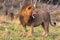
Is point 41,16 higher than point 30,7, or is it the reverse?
point 30,7

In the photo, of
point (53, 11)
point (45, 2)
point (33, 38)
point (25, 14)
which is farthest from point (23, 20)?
point (45, 2)

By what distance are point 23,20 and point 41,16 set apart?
3.22 ft

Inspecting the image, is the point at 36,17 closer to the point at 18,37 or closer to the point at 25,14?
the point at 25,14

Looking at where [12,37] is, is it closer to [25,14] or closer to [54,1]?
[25,14]

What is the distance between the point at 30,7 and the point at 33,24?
854mm

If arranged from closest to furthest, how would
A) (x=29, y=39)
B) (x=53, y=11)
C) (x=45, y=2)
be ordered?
(x=29, y=39) < (x=53, y=11) < (x=45, y=2)

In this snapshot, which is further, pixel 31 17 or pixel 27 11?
pixel 31 17

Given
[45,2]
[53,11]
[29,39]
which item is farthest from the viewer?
[45,2]

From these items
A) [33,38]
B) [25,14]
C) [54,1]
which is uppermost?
[25,14]

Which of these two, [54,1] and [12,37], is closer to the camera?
[12,37]

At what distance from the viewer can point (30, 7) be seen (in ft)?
31.7

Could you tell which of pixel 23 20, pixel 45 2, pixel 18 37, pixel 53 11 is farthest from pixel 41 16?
pixel 45 2

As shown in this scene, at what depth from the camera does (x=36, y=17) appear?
1039 centimetres

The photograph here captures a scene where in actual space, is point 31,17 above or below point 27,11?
below
